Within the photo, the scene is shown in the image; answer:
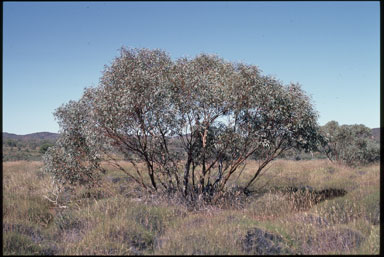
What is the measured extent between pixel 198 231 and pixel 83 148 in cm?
714

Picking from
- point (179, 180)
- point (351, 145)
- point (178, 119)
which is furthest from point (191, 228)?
point (351, 145)

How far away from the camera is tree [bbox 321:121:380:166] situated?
85.0ft

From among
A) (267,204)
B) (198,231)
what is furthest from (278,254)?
(267,204)

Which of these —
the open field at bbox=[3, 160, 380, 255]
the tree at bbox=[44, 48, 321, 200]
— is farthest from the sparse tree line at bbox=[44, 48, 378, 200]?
the open field at bbox=[3, 160, 380, 255]

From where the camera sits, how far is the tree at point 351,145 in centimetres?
2589

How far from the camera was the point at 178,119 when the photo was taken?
→ 10.7 meters

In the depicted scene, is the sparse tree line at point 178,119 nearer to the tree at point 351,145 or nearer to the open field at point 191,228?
the open field at point 191,228

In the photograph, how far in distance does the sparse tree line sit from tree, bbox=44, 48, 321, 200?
0.03 metres

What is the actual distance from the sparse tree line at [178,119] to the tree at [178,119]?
0.11 feet

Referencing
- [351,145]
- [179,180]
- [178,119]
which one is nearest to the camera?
[178,119]

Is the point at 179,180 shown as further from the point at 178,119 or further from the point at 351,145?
the point at 351,145

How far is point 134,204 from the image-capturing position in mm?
9328

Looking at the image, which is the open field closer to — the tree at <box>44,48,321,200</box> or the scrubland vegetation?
the scrubland vegetation

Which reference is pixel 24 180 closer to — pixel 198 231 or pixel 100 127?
pixel 100 127
